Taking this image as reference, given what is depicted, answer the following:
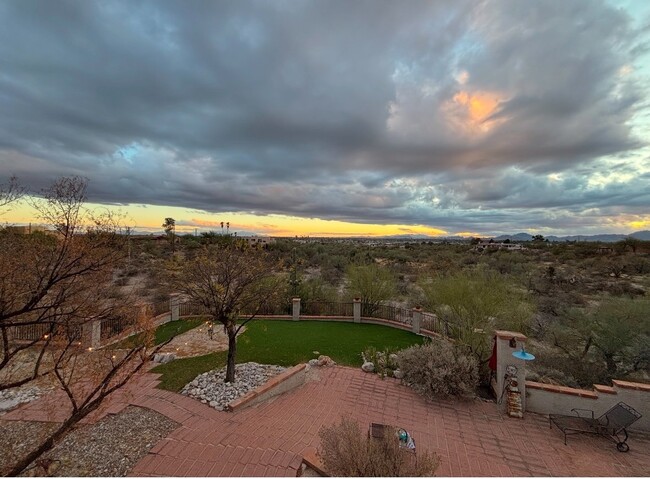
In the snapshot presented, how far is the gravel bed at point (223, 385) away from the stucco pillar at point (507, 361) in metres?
5.49

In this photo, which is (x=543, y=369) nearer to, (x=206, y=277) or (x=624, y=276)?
(x=206, y=277)

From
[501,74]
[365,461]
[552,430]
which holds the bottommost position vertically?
[552,430]

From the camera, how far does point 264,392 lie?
6.80 meters

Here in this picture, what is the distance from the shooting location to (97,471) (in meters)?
4.42

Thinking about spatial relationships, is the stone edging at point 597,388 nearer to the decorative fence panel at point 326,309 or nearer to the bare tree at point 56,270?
the decorative fence panel at point 326,309

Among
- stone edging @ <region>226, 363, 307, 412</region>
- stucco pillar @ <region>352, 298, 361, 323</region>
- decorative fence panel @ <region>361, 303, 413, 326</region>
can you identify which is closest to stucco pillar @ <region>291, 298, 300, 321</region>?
stucco pillar @ <region>352, 298, 361, 323</region>

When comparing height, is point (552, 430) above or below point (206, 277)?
below

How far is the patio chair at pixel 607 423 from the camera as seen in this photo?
17.9ft

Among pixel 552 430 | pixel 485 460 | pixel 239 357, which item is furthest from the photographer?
pixel 239 357

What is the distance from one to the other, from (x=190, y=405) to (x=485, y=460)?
226 inches

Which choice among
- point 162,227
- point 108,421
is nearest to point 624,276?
point 108,421

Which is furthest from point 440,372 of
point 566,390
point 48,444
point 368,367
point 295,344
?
point 48,444

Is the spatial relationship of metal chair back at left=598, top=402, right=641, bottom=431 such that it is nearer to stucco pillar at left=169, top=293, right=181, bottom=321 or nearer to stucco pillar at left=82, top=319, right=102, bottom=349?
stucco pillar at left=82, top=319, right=102, bottom=349

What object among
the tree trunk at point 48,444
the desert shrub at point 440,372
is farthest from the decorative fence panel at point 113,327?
the desert shrub at point 440,372
